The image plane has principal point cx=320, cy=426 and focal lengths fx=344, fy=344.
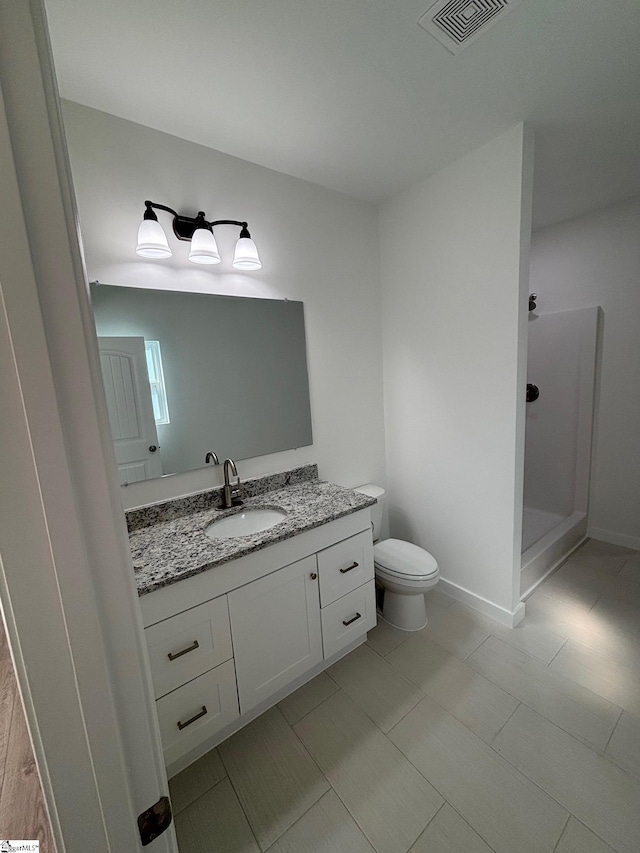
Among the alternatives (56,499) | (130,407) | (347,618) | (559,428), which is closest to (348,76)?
(130,407)

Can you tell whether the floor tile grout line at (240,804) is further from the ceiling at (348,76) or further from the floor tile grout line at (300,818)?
the ceiling at (348,76)

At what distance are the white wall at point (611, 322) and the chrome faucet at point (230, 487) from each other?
2.75 m

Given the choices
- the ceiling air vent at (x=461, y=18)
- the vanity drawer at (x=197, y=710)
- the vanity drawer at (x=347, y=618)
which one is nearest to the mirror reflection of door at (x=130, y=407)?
the vanity drawer at (x=197, y=710)

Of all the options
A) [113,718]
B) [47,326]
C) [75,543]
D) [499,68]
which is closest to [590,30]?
[499,68]

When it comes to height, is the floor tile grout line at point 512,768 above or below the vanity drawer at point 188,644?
below

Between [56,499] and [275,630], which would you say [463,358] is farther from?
[56,499]

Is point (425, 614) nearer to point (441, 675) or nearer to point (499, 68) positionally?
point (441, 675)

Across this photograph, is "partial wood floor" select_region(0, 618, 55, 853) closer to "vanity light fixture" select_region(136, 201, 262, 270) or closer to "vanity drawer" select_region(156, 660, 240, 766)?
"vanity drawer" select_region(156, 660, 240, 766)

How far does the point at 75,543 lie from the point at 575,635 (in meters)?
2.35

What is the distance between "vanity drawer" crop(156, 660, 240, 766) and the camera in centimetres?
118

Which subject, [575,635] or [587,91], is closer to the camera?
[587,91]

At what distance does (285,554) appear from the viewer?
1.42 m

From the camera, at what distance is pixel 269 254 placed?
1.82 m

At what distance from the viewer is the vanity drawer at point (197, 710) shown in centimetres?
118
